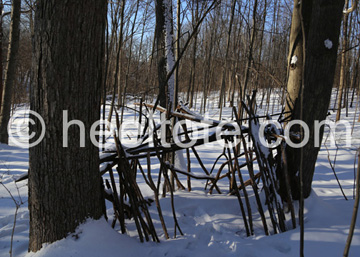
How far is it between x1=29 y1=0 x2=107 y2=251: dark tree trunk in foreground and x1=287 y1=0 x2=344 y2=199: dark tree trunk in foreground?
1.53 m

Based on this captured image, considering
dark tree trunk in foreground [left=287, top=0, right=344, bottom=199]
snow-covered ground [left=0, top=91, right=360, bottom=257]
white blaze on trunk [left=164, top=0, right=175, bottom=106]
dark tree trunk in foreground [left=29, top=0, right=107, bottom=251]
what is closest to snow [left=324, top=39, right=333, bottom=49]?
dark tree trunk in foreground [left=287, top=0, right=344, bottom=199]

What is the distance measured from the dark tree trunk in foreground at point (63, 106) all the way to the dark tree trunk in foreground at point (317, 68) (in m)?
1.53

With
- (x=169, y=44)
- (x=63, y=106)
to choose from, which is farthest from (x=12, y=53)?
(x=63, y=106)

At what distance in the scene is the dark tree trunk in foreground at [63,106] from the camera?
1.26 metres

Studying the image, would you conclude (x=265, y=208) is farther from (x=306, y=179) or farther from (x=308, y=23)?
(x=308, y=23)

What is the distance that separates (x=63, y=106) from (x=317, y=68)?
1.82m

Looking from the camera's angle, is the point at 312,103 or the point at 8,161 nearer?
the point at 312,103

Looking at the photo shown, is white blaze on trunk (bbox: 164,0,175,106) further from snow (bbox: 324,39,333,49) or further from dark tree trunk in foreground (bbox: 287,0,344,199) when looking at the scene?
snow (bbox: 324,39,333,49)

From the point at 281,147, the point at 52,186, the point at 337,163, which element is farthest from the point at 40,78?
the point at 337,163

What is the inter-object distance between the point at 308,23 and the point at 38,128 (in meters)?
2.18

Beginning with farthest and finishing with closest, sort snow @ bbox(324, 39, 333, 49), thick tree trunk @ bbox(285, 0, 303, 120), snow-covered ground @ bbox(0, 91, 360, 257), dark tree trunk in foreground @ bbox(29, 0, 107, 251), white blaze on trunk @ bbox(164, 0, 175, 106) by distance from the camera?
white blaze on trunk @ bbox(164, 0, 175, 106) → thick tree trunk @ bbox(285, 0, 303, 120) → snow @ bbox(324, 39, 333, 49) → snow-covered ground @ bbox(0, 91, 360, 257) → dark tree trunk in foreground @ bbox(29, 0, 107, 251)

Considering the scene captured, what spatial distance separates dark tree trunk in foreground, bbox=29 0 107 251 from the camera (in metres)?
1.26

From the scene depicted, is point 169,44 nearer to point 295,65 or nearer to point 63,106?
point 295,65

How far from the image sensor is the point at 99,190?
158 centimetres
